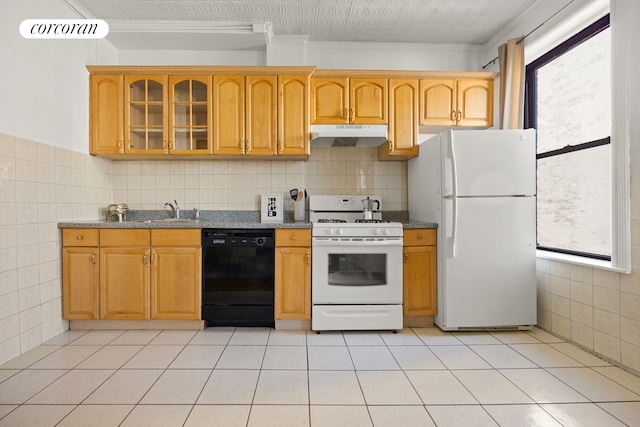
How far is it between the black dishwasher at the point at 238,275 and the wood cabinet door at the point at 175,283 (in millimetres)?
65

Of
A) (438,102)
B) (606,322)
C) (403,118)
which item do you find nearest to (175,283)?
(403,118)

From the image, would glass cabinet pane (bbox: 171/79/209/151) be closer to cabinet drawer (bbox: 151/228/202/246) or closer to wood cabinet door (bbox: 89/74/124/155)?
wood cabinet door (bbox: 89/74/124/155)

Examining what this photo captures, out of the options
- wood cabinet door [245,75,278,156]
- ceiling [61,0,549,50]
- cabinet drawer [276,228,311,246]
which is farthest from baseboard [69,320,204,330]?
ceiling [61,0,549,50]

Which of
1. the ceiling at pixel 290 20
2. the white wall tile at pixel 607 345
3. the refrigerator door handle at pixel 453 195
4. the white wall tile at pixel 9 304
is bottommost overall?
the white wall tile at pixel 607 345

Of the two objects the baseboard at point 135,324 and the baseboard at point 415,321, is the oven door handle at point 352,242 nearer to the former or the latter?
the baseboard at point 415,321

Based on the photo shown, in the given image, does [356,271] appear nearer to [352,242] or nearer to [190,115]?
[352,242]

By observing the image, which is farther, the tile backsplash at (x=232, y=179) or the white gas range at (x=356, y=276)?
the tile backsplash at (x=232, y=179)

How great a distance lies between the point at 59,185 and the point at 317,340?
2.34m

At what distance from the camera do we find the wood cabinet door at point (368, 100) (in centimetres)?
332

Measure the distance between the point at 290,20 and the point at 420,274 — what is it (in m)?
2.50

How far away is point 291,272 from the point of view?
2.94m

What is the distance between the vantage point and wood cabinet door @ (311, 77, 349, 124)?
10.9ft

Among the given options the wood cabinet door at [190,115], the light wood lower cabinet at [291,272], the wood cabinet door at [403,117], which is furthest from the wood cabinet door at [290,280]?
the wood cabinet door at [403,117]

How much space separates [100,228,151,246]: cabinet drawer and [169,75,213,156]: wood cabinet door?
788 mm
